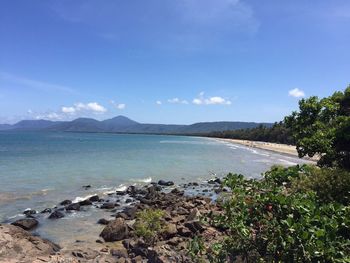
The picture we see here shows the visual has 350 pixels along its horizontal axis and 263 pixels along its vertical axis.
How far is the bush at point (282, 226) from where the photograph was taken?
15.8 feet

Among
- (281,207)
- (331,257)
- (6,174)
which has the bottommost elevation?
(6,174)

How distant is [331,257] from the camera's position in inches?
183

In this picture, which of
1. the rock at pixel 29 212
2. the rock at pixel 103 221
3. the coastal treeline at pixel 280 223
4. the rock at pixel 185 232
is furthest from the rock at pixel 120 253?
the rock at pixel 29 212

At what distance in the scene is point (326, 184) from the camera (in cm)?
980

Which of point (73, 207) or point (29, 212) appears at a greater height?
point (73, 207)

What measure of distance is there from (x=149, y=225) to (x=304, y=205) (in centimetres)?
930

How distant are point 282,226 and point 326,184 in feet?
16.9

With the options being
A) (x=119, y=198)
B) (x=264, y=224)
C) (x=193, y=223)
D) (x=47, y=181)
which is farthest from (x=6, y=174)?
(x=264, y=224)

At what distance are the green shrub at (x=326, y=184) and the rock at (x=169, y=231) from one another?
696 cm

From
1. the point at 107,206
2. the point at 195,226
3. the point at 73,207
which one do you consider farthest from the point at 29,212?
the point at 195,226

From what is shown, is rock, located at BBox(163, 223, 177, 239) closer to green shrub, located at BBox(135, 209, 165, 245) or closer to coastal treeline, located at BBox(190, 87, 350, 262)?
green shrub, located at BBox(135, 209, 165, 245)

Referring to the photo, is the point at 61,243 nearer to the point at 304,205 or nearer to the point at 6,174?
the point at 304,205

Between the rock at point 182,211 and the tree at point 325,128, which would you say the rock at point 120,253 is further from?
the tree at point 325,128

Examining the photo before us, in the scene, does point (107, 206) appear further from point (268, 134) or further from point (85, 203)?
point (268, 134)
